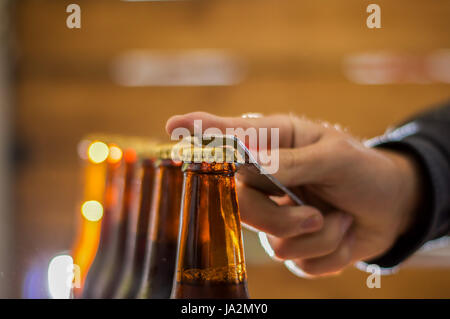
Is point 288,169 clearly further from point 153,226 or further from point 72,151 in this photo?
point 72,151

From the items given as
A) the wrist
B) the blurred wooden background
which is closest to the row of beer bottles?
the wrist

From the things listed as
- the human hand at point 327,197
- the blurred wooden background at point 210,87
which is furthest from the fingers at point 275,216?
the blurred wooden background at point 210,87

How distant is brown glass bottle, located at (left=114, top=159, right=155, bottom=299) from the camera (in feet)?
1.61

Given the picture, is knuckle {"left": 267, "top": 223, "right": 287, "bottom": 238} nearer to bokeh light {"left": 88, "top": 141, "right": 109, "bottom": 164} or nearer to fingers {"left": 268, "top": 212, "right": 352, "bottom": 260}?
fingers {"left": 268, "top": 212, "right": 352, "bottom": 260}

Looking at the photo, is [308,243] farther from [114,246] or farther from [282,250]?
[114,246]

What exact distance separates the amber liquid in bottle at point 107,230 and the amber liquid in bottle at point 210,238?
229mm

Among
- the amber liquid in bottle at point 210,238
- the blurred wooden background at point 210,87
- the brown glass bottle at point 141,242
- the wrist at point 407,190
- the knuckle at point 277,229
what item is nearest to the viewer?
the amber liquid in bottle at point 210,238

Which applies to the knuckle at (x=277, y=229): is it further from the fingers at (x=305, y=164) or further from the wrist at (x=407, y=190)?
the wrist at (x=407, y=190)

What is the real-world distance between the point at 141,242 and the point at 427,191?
1.88 ft

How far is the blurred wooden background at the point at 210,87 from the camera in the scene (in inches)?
85.0

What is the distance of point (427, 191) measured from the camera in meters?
0.84

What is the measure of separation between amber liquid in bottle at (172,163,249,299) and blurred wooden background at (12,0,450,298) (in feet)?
5.76
